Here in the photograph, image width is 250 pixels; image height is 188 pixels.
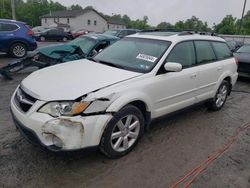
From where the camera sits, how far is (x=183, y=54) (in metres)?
4.10

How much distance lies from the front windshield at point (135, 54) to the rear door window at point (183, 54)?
0.17m

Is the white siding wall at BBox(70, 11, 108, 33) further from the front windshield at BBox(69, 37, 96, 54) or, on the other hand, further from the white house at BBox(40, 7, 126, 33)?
the front windshield at BBox(69, 37, 96, 54)

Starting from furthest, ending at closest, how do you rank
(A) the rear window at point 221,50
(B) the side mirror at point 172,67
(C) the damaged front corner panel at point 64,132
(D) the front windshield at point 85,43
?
(D) the front windshield at point 85,43
(A) the rear window at point 221,50
(B) the side mirror at point 172,67
(C) the damaged front corner panel at point 64,132

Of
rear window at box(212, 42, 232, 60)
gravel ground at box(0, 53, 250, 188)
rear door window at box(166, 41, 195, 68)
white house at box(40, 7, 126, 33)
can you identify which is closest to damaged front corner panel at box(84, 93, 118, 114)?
gravel ground at box(0, 53, 250, 188)


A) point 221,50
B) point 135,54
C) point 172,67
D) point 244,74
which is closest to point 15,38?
point 135,54

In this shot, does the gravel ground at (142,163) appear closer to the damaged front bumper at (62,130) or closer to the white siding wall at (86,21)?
the damaged front bumper at (62,130)

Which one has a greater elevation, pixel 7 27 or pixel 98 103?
pixel 7 27

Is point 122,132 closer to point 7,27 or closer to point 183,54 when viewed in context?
point 183,54

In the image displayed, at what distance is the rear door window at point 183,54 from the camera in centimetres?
386

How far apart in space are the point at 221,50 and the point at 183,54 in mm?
1576

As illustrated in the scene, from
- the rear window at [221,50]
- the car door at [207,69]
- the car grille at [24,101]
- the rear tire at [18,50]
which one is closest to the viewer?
the car grille at [24,101]

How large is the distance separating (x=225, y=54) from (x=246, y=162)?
8.80 feet

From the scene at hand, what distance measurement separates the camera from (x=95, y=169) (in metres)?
3.03

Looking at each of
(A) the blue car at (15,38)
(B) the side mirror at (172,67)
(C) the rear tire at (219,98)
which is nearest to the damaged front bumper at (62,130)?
(B) the side mirror at (172,67)
